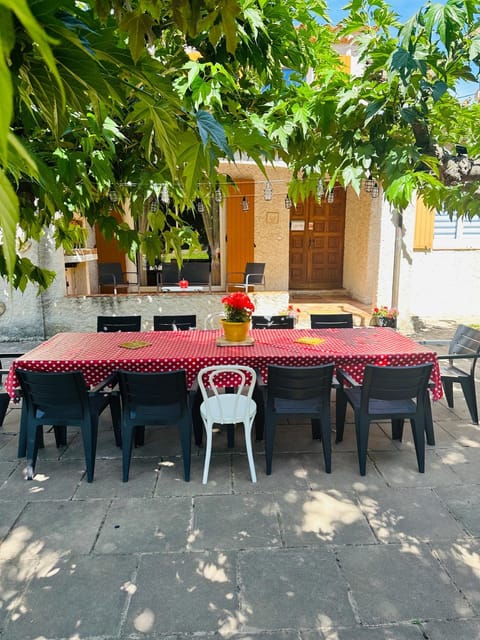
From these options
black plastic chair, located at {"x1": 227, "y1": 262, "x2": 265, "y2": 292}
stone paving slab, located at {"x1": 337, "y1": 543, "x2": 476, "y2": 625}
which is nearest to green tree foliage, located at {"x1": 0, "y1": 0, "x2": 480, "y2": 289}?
stone paving slab, located at {"x1": 337, "y1": 543, "x2": 476, "y2": 625}

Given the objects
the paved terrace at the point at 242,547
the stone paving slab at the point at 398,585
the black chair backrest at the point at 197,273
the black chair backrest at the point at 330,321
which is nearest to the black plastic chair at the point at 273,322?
the black chair backrest at the point at 330,321

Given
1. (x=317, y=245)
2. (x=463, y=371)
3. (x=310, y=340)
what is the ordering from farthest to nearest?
(x=317, y=245)
(x=463, y=371)
(x=310, y=340)

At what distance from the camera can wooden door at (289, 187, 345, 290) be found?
41.5ft

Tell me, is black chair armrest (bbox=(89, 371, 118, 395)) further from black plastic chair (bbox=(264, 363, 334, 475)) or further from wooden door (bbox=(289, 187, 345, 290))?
wooden door (bbox=(289, 187, 345, 290))

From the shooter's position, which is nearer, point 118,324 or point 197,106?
point 197,106

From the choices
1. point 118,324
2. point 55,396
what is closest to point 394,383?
point 55,396

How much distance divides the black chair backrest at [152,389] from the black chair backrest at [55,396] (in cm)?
34

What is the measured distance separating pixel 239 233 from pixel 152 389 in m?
7.63

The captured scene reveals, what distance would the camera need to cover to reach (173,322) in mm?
6402

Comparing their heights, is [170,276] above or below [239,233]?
below

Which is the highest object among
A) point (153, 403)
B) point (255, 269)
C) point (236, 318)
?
point (255, 269)

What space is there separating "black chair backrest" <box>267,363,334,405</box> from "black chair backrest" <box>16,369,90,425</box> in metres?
1.56

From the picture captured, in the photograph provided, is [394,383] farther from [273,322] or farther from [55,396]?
[55,396]

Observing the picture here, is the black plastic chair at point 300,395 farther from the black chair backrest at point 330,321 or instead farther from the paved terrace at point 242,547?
the black chair backrest at point 330,321
